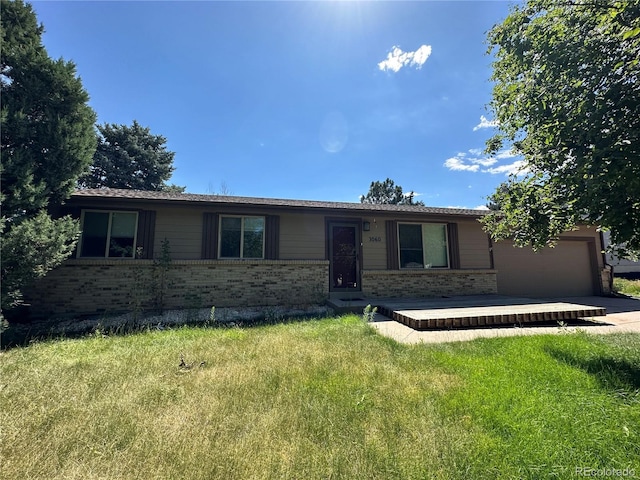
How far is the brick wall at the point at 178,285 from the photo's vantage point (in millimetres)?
7184

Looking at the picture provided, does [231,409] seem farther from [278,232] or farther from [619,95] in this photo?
[278,232]

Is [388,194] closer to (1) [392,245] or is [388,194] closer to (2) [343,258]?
(1) [392,245]

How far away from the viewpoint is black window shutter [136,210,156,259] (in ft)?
25.6

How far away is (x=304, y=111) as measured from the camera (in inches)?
435

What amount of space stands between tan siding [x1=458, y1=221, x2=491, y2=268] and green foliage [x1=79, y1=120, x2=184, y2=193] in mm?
25156

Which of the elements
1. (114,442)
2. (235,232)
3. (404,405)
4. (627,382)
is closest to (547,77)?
(627,382)

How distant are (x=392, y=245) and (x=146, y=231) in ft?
25.7

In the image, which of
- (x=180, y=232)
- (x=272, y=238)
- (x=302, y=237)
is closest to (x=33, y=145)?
(x=180, y=232)

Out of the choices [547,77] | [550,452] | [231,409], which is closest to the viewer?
[550,452]

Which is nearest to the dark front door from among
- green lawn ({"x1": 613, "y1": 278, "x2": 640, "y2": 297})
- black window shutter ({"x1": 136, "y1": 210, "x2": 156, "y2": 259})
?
black window shutter ({"x1": 136, "y1": 210, "x2": 156, "y2": 259})

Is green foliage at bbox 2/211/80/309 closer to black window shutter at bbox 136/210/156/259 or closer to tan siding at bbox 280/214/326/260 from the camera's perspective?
black window shutter at bbox 136/210/156/259

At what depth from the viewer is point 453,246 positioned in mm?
9922

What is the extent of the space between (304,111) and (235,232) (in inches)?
236

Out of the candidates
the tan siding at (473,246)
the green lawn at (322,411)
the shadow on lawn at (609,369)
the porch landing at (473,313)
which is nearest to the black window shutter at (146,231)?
the green lawn at (322,411)
